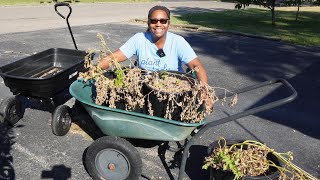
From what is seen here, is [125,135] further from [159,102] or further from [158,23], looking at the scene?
[158,23]

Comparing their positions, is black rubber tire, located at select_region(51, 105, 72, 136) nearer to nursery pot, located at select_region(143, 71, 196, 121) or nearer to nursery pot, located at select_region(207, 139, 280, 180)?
nursery pot, located at select_region(143, 71, 196, 121)

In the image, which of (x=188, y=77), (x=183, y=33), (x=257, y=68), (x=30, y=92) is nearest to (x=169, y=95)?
(x=188, y=77)

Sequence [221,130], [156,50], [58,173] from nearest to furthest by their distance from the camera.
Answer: [58,173], [156,50], [221,130]

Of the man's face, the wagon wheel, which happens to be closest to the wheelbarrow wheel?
the man's face

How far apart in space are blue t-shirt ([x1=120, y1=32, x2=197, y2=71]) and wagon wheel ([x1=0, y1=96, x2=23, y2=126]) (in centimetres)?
181

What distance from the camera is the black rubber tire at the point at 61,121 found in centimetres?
414

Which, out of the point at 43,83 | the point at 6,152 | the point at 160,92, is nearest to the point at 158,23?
the point at 160,92

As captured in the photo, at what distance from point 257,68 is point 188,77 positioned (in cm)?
498

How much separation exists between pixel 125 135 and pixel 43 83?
135 centimetres

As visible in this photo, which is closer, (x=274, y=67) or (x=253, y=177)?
(x=253, y=177)

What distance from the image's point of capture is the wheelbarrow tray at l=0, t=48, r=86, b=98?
3873 mm

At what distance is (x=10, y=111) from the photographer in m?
4.55

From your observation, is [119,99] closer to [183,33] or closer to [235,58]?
[235,58]

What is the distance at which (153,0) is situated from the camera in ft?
95.2
